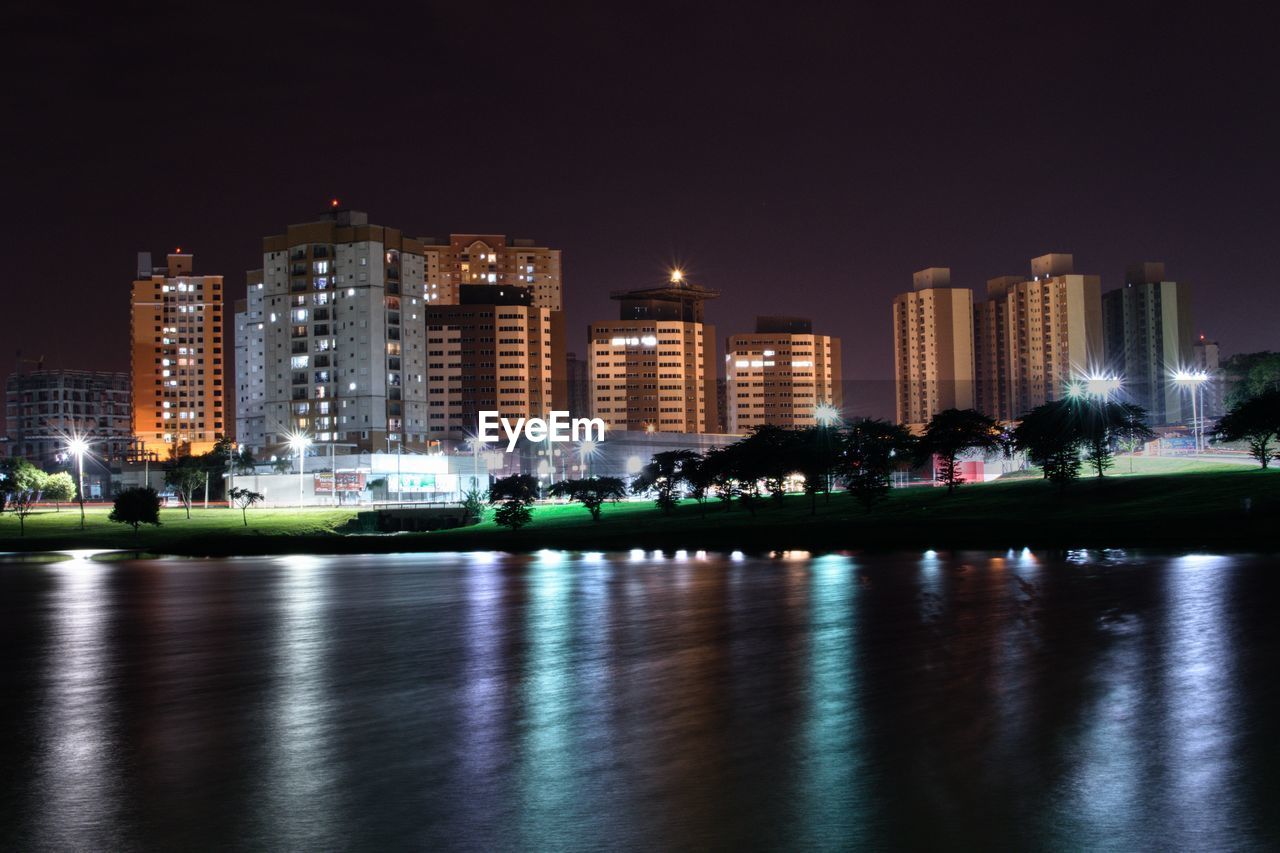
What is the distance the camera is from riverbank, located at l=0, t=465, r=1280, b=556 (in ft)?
189

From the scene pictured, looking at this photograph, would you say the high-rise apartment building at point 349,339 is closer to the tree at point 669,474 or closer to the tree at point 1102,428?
the tree at point 669,474

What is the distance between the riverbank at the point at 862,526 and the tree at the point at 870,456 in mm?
1325

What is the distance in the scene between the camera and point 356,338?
192 meters

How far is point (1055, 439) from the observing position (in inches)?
2926

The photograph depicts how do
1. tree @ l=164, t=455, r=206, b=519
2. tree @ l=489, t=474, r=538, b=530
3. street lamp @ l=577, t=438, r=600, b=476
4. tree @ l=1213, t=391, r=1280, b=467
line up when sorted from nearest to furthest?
1. tree @ l=1213, t=391, r=1280, b=467
2. tree @ l=489, t=474, r=538, b=530
3. tree @ l=164, t=455, r=206, b=519
4. street lamp @ l=577, t=438, r=600, b=476

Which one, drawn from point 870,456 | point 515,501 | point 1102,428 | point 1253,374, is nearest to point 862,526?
point 870,456

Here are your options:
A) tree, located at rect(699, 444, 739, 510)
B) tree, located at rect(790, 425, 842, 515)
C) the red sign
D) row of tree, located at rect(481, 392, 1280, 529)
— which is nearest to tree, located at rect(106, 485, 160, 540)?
row of tree, located at rect(481, 392, 1280, 529)

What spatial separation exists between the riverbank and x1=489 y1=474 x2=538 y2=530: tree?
149 cm

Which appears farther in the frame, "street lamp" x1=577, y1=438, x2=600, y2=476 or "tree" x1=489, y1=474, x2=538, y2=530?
"street lamp" x1=577, y1=438, x2=600, y2=476

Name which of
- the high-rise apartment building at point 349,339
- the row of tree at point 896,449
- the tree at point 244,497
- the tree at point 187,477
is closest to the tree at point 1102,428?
the row of tree at point 896,449

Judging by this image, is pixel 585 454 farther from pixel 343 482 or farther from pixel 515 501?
pixel 515 501

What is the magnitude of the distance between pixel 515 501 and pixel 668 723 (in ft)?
239

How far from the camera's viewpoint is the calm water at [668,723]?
1205 centimetres

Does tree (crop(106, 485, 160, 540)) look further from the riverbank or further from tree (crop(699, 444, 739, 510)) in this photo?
tree (crop(699, 444, 739, 510))
